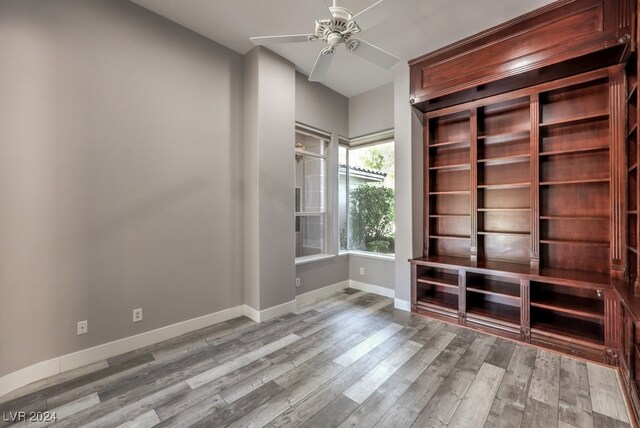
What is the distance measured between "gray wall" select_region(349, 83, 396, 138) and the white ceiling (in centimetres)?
86

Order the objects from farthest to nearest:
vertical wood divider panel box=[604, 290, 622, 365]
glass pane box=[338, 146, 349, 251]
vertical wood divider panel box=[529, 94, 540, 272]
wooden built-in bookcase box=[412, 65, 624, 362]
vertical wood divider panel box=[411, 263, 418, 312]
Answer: glass pane box=[338, 146, 349, 251] < vertical wood divider panel box=[411, 263, 418, 312] < vertical wood divider panel box=[529, 94, 540, 272] < wooden built-in bookcase box=[412, 65, 624, 362] < vertical wood divider panel box=[604, 290, 622, 365]

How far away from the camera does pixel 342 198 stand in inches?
184

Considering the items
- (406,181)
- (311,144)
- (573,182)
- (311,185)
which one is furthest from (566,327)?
(311,144)

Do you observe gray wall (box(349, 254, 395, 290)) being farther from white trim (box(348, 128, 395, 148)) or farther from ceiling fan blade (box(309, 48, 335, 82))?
ceiling fan blade (box(309, 48, 335, 82))

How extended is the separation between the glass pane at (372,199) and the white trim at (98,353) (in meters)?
2.52

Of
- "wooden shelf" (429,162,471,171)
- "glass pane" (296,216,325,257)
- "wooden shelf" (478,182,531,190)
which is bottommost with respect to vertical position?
"glass pane" (296,216,325,257)

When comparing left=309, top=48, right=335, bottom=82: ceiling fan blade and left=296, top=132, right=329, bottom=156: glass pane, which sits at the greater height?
left=309, top=48, right=335, bottom=82: ceiling fan blade

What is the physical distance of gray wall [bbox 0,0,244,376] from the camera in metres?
2.05

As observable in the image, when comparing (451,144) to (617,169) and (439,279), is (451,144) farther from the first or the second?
(439,279)

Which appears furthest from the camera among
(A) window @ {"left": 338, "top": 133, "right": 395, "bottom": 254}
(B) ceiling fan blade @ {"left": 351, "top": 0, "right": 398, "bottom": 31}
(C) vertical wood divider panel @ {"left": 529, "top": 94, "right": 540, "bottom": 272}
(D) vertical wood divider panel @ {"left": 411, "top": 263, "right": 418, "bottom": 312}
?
(A) window @ {"left": 338, "top": 133, "right": 395, "bottom": 254}

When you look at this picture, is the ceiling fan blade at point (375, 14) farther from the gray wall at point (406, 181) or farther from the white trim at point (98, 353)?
the white trim at point (98, 353)

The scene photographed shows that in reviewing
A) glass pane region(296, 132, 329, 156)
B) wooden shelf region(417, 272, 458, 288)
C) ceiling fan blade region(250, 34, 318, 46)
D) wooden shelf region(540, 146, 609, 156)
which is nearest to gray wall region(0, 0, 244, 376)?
glass pane region(296, 132, 329, 156)

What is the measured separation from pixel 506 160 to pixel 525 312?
1.66 meters

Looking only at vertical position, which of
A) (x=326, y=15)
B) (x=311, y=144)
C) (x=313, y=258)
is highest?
(x=326, y=15)
